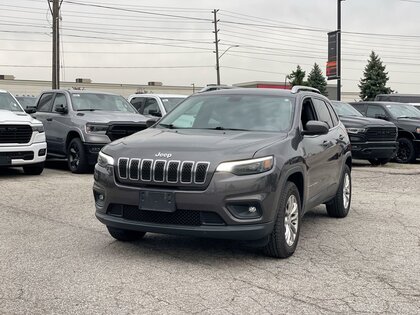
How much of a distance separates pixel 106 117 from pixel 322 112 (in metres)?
6.11

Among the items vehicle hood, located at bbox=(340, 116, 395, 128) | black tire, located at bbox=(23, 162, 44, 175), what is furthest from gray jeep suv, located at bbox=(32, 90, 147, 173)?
vehicle hood, located at bbox=(340, 116, 395, 128)

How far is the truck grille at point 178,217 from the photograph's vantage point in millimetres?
4961

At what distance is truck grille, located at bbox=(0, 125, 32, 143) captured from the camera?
35.6ft

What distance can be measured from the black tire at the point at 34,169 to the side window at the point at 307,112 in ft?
22.4

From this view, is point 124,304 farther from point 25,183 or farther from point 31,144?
point 31,144

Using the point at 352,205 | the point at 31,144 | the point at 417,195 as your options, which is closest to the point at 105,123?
the point at 31,144

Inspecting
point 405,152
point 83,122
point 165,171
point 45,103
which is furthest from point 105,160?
point 405,152

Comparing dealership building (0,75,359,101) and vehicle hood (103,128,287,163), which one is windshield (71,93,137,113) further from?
dealership building (0,75,359,101)

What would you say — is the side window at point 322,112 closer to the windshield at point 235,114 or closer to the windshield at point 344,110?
the windshield at point 235,114

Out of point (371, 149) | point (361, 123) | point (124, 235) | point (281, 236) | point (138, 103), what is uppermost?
point (138, 103)

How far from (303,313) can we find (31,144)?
8.51 metres

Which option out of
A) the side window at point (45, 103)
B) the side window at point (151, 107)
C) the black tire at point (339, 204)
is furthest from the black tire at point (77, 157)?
the black tire at point (339, 204)

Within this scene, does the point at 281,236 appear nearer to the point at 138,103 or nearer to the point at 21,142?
the point at 21,142

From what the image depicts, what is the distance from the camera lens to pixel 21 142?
1112 centimetres
